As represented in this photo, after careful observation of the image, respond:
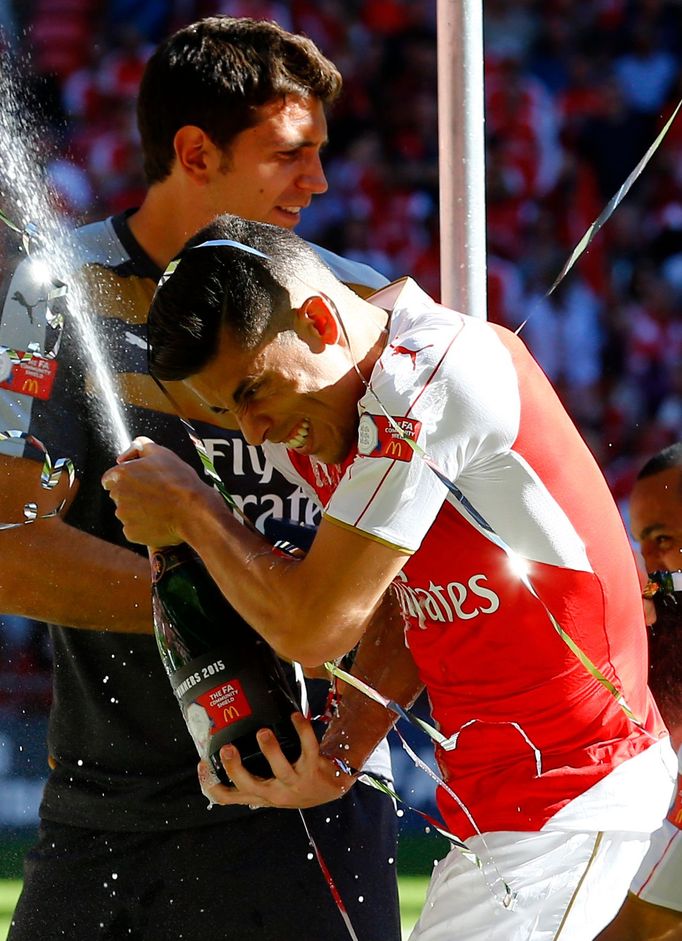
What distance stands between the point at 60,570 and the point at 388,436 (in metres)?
0.74

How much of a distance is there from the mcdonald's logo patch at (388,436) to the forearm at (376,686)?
433 mm

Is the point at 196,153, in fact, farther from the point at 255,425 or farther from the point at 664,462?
the point at 664,462

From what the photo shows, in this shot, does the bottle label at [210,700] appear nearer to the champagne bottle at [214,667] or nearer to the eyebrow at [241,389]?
the champagne bottle at [214,667]

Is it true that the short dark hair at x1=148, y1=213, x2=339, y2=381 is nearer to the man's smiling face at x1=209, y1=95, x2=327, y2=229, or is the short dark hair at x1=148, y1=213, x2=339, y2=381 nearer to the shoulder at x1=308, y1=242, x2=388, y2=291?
the man's smiling face at x1=209, y1=95, x2=327, y2=229

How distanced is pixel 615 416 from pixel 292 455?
10.8 feet

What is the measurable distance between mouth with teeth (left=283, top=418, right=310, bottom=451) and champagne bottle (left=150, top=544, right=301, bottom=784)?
0.30 m

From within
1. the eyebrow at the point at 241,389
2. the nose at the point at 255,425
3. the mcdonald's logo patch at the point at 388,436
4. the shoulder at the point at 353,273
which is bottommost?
the shoulder at the point at 353,273

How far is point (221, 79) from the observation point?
91.8 inches

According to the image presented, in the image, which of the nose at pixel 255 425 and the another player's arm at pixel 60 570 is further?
the another player's arm at pixel 60 570

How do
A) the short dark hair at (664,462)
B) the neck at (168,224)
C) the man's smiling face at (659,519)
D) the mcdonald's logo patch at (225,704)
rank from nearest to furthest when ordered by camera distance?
the mcdonald's logo patch at (225,704) → the neck at (168,224) → the man's smiling face at (659,519) → the short dark hair at (664,462)

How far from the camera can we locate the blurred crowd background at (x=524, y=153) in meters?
4.62

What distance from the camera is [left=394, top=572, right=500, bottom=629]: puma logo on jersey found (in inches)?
66.5

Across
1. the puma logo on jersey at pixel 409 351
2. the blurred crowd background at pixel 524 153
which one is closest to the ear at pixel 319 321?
the puma logo on jersey at pixel 409 351

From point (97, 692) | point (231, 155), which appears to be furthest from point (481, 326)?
point (97, 692)
